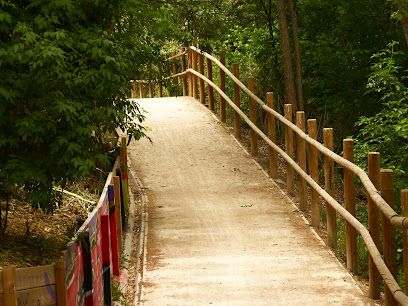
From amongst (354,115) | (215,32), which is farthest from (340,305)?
(354,115)

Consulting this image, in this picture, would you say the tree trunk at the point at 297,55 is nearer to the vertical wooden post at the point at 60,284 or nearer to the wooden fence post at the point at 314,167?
the wooden fence post at the point at 314,167

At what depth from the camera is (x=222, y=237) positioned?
10.1 metres

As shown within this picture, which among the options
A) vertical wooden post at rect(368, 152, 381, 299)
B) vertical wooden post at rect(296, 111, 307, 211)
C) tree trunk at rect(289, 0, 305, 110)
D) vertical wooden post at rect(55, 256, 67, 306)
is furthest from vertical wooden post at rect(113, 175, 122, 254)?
tree trunk at rect(289, 0, 305, 110)

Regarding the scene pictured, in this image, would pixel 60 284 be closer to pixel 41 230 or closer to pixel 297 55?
pixel 41 230

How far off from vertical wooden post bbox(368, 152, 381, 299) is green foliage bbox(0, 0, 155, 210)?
2.27 m

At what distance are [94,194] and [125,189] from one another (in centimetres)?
45

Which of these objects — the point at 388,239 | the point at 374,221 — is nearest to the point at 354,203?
the point at 374,221

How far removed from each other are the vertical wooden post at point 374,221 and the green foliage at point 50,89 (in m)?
2.27

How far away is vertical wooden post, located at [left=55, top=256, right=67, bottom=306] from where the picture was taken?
5.17 meters

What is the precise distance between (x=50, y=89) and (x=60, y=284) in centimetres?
195

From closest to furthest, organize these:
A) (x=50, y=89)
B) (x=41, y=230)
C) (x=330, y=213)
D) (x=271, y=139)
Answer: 1. (x=50, y=89)
2. (x=41, y=230)
3. (x=330, y=213)
4. (x=271, y=139)

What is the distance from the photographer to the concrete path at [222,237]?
8.28 meters

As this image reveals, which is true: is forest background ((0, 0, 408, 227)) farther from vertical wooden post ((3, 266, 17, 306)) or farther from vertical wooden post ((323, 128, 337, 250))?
vertical wooden post ((3, 266, 17, 306))

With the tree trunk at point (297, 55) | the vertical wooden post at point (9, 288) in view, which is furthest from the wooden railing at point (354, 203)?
the vertical wooden post at point (9, 288)
